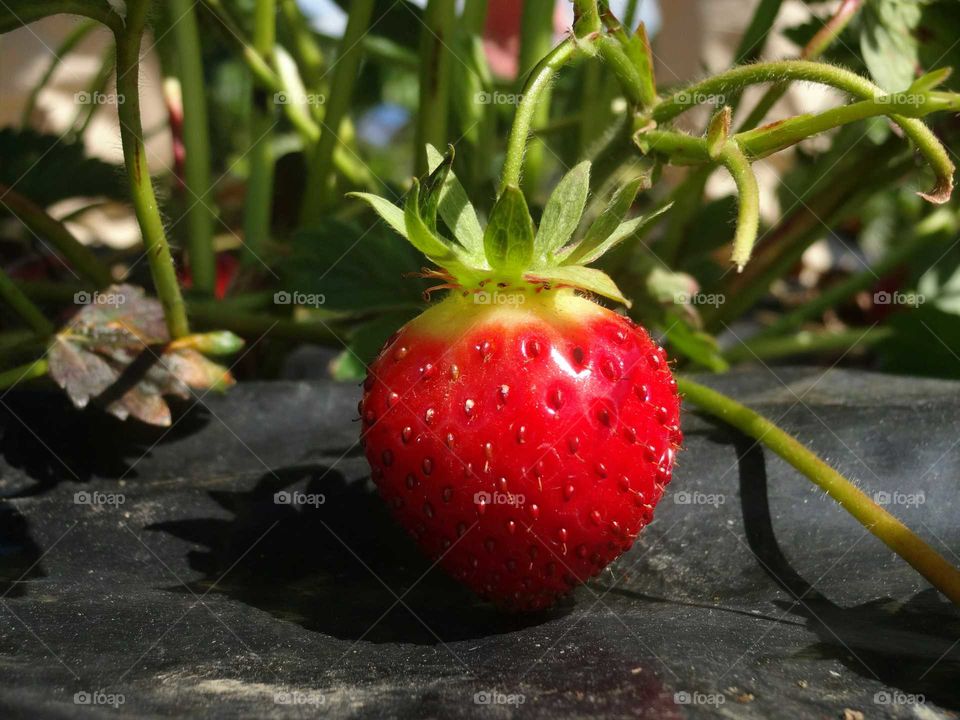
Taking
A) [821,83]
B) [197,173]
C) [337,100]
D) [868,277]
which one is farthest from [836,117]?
[868,277]

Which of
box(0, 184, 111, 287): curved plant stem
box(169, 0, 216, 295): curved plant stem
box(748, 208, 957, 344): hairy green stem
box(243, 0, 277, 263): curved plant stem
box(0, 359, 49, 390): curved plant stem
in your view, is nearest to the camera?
box(0, 359, 49, 390): curved plant stem

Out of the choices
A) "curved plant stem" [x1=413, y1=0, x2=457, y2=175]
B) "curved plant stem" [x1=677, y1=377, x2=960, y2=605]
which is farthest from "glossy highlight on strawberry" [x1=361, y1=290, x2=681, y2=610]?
"curved plant stem" [x1=413, y1=0, x2=457, y2=175]

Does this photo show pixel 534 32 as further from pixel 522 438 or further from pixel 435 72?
pixel 522 438

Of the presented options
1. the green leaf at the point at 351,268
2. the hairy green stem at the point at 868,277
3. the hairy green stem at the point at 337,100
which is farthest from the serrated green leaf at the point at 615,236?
the hairy green stem at the point at 868,277

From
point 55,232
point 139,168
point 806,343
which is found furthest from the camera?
point 806,343

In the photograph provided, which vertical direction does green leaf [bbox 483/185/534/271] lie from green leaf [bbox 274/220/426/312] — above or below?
above

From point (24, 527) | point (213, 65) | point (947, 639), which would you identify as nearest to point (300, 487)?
point (24, 527)

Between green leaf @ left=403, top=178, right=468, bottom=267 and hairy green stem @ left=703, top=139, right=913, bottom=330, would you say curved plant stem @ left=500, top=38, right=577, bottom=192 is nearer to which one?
green leaf @ left=403, top=178, right=468, bottom=267
